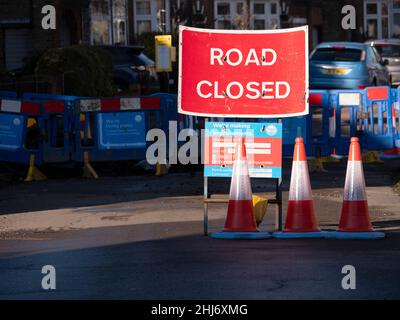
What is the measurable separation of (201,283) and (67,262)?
1669mm

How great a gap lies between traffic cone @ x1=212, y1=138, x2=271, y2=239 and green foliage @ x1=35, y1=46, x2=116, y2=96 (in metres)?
13.5

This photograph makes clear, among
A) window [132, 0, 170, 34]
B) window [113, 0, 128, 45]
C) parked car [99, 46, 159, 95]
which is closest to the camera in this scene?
parked car [99, 46, 159, 95]

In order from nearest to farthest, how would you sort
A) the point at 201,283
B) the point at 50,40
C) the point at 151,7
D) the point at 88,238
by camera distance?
the point at 201,283 < the point at 88,238 < the point at 50,40 < the point at 151,7

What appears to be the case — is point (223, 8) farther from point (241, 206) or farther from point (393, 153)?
point (241, 206)

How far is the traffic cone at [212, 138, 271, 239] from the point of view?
36.3 feet

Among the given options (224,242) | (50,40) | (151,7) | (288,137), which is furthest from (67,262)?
(151,7)

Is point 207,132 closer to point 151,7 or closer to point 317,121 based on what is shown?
point 317,121

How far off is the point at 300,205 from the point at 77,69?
46.2ft

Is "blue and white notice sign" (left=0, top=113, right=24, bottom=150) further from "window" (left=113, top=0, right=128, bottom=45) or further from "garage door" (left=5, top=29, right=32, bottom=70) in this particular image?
"window" (left=113, top=0, right=128, bottom=45)

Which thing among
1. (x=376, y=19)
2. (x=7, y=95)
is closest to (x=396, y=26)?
(x=376, y=19)

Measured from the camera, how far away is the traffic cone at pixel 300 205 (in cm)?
1105

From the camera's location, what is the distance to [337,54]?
102 feet

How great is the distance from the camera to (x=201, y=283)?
8820mm

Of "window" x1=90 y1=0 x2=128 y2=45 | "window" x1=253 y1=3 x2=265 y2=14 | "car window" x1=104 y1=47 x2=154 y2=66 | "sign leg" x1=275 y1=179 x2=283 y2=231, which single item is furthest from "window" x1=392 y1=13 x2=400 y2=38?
"sign leg" x1=275 y1=179 x2=283 y2=231
